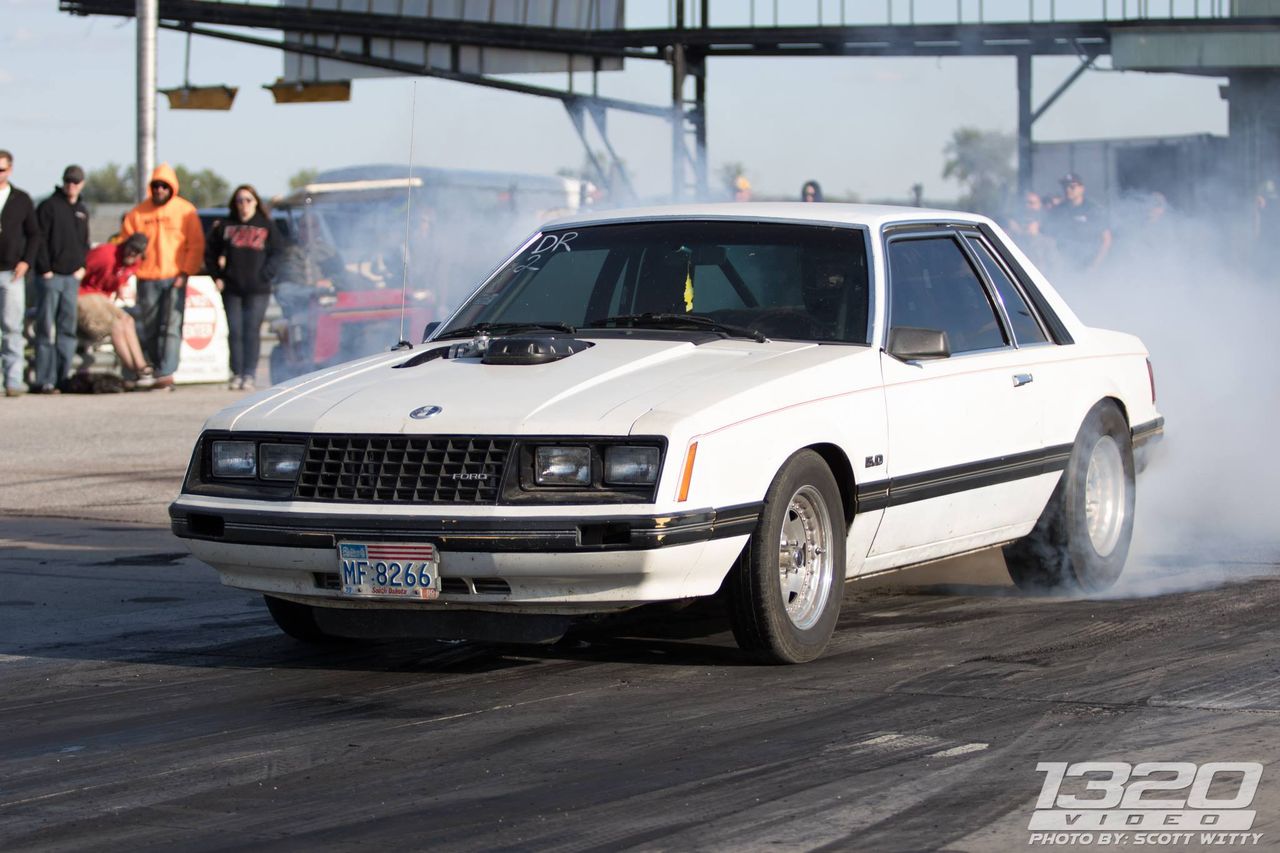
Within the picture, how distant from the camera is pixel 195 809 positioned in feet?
14.4

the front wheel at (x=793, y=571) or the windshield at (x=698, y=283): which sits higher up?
the windshield at (x=698, y=283)

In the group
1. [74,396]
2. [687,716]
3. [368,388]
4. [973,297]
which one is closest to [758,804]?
[687,716]

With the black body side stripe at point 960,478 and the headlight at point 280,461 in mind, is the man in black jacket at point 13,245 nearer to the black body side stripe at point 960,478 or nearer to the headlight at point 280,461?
the headlight at point 280,461

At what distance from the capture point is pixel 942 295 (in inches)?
278

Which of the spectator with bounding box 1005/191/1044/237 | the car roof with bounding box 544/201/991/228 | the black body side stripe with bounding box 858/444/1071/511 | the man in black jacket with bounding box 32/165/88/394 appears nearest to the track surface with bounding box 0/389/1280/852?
the black body side stripe with bounding box 858/444/1071/511

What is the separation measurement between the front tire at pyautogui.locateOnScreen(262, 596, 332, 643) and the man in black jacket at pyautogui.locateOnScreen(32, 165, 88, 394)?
34.9 ft

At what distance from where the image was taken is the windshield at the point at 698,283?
6582 mm

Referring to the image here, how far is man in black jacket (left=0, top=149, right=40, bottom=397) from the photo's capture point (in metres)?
15.9

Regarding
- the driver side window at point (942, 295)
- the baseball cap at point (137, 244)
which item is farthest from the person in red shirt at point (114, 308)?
the driver side window at point (942, 295)

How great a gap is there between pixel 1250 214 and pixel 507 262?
56.2 ft

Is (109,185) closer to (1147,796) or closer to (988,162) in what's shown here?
(988,162)

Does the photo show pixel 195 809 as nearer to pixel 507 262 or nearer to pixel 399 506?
pixel 399 506

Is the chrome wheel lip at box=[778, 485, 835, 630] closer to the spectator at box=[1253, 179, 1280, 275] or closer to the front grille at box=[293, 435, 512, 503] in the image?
the front grille at box=[293, 435, 512, 503]

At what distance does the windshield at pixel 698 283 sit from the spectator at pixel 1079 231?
9.83 meters
